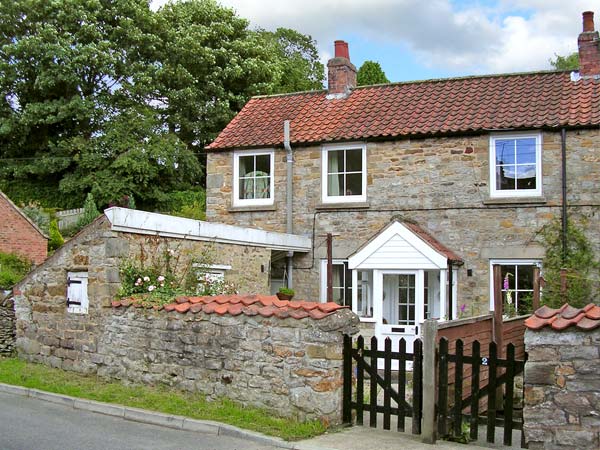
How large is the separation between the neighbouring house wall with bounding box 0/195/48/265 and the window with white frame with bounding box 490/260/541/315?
17.5 m

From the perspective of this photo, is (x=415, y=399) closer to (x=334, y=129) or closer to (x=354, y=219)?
(x=354, y=219)

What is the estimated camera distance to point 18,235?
86.1ft

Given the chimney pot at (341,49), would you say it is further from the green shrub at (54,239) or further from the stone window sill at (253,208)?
the green shrub at (54,239)

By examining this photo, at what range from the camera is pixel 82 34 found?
32844mm

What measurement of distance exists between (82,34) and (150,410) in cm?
2707

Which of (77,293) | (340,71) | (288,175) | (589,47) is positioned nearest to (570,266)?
(589,47)

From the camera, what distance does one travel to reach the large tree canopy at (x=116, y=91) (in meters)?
32.1

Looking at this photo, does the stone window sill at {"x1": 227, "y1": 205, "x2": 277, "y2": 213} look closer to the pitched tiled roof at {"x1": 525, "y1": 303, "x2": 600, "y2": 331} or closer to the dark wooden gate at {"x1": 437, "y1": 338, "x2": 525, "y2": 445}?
the dark wooden gate at {"x1": 437, "y1": 338, "x2": 525, "y2": 445}

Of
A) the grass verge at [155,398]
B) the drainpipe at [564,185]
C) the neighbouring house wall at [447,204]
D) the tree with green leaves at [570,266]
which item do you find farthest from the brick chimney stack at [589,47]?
the grass verge at [155,398]

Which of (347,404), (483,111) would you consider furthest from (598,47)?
(347,404)

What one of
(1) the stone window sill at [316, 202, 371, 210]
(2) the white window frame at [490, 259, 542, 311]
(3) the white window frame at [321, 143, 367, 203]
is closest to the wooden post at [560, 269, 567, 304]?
(2) the white window frame at [490, 259, 542, 311]

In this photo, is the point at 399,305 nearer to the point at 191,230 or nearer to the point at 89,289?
the point at 191,230

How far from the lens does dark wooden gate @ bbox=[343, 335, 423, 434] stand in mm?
8789

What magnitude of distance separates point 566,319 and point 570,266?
28.1ft
